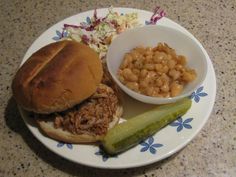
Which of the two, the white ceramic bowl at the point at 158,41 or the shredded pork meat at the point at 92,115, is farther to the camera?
the white ceramic bowl at the point at 158,41

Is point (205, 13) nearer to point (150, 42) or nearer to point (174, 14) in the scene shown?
point (174, 14)

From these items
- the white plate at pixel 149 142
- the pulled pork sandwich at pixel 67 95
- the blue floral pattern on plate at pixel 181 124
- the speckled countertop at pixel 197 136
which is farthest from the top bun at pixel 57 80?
the blue floral pattern on plate at pixel 181 124

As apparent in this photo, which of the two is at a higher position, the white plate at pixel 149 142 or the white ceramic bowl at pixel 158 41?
the white ceramic bowl at pixel 158 41

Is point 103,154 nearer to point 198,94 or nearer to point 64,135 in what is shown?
point 64,135

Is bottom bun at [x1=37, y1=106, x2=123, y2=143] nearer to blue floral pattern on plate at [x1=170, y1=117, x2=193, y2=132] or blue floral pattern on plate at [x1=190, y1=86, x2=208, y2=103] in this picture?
blue floral pattern on plate at [x1=170, y1=117, x2=193, y2=132]

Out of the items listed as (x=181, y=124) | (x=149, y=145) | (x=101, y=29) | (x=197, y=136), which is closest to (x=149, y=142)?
(x=149, y=145)

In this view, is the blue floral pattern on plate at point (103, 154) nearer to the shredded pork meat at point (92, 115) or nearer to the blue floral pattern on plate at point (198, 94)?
the shredded pork meat at point (92, 115)

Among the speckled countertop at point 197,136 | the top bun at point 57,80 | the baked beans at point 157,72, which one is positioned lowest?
the speckled countertop at point 197,136

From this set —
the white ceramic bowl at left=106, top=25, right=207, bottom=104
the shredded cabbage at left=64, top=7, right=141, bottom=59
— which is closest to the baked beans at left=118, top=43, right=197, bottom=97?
the white ceramic bowl at left=106, top=25, right=207, bottom=104
